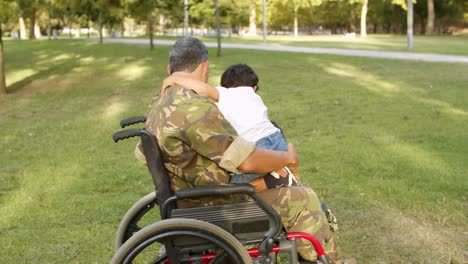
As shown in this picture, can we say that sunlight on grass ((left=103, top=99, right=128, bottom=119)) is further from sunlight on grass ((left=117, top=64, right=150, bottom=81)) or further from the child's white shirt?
the child's white shirt

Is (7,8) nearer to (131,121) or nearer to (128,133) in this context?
(131,121)

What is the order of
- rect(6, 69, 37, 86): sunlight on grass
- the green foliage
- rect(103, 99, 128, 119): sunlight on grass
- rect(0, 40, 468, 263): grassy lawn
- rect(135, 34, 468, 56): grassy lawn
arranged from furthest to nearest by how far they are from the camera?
1. rect(135, 34, 468, 56): grassy lawn
2. rect(6, 69, 37, 86): sunlight on grass
3. the green foliage
4. rect(103, 99, 128, 119): sunlight on grass
5. rect(0, 40, 468, 263): grassy lawn

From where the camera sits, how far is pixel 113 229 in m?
4.72

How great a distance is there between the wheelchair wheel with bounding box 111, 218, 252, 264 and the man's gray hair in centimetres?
79

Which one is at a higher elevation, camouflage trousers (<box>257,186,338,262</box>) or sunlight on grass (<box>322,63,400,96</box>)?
sunlight on grass (<box>322,63,400,96</box>)

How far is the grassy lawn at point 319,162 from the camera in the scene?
444cm

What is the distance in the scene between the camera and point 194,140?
2820mm

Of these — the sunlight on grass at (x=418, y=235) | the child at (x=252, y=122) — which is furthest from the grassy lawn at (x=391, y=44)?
the child at (x=252, y=122)

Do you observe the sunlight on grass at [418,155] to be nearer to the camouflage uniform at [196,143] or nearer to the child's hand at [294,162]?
the child's hand at [294,162]

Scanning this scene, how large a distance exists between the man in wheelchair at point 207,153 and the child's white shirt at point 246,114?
206mm

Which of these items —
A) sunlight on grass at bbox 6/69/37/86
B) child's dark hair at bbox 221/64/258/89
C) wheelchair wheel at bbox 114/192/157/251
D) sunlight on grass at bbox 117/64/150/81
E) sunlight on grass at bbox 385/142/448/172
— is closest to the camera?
child's dark hair at bbox 221/64/258/89

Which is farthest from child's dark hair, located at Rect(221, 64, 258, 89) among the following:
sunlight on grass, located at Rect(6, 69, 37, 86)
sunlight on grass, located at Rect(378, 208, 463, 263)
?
sunlight on grass, located at Rect(6, 69, 37, 86)

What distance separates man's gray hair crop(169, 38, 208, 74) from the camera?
10.00ft

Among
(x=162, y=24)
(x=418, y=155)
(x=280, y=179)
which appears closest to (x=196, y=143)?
(x=280, y=179)
